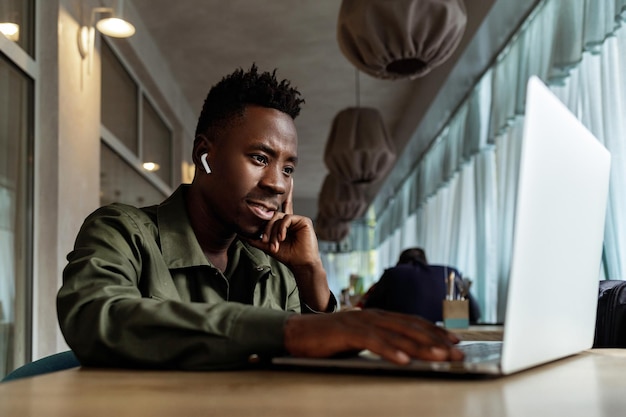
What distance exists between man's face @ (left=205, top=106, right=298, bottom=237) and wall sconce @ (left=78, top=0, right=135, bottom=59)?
2.64 meters

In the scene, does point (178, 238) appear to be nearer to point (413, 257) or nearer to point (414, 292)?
point (414, 292)

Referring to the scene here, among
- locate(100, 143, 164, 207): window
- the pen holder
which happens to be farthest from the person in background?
locate(100, 143, 164, 207): window

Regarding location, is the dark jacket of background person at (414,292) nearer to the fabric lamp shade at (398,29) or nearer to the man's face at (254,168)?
the fabric lamp shade at (398,29)

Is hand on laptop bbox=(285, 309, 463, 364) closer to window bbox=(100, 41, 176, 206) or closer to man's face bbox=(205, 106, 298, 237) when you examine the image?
man's face bbox=(205, 106, 298, 237)

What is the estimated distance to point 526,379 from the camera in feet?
2.42

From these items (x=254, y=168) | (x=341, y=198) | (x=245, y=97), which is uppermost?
(x=341, y=198)

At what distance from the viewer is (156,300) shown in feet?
3.46

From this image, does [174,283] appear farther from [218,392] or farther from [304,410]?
[304,410]

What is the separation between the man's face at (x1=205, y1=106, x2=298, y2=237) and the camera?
1.38 meters

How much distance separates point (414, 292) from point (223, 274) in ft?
11.0

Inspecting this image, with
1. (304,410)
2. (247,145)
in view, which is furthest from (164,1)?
(304,410)

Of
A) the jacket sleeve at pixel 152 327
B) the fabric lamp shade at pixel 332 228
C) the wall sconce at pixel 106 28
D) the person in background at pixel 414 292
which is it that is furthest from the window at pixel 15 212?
the fabric lamp shade at pixel 332 228

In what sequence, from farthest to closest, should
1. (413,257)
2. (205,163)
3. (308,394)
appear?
(413,257) < (205,163) < (308,394)

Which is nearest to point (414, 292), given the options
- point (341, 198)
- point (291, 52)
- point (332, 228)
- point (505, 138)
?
point (505, 138)
